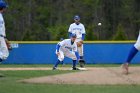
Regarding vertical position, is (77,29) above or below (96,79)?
above

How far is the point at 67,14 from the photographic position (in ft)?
197

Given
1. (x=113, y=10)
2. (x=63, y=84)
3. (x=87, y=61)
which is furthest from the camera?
(x=113, y=10)

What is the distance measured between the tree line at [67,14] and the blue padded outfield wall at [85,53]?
112ft

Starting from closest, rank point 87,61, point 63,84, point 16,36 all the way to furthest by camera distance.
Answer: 1. point 63,84
2. point 87,61
3. point 16,36

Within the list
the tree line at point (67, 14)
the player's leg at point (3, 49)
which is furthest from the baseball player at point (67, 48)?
the tree line at point (67, 14)

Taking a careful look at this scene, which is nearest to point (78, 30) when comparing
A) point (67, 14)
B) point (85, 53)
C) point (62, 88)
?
point (85, 53)

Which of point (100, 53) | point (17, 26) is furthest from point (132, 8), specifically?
point (100, 53)

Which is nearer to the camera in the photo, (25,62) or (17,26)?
(25,62)

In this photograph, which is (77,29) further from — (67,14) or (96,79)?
(67,14)

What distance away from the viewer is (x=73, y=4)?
60.9 m

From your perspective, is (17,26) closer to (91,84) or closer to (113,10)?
(113,10)

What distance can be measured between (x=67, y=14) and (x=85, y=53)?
121 feet

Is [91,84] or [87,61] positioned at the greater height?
[91,84]

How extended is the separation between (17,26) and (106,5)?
1140 centimetres
